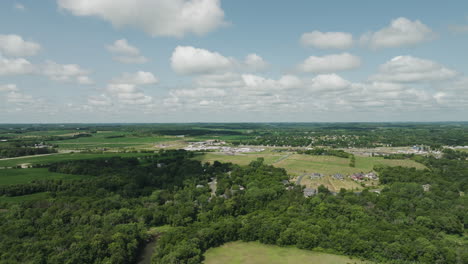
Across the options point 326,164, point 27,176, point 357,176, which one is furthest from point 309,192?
point 27,176

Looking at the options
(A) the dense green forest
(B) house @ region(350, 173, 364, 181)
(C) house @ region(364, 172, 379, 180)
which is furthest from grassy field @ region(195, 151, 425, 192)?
(A) the dense green forest

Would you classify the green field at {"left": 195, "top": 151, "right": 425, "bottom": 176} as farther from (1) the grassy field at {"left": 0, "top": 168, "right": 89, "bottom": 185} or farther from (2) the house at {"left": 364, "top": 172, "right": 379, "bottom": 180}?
(1) the grassy field at {"left": 0, "top": 168, "right": 89, "bottom": 185}

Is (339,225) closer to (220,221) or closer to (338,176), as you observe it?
(220,221)

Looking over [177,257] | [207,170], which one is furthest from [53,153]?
[177,257]

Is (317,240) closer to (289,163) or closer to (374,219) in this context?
(374,219)

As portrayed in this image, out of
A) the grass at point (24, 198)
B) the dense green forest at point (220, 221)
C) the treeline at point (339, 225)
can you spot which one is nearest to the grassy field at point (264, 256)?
the treeline at point (339, 225)

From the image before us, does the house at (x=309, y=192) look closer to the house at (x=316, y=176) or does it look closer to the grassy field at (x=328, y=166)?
the grassy field at (x=328, y=166)
